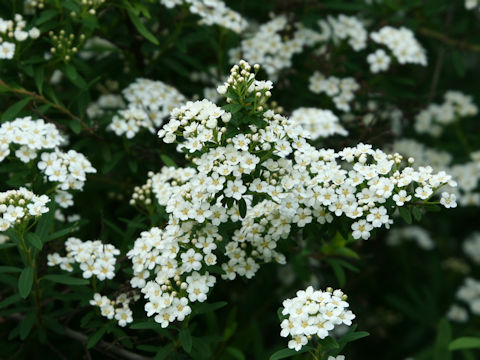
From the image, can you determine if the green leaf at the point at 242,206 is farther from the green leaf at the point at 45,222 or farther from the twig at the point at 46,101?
the twig at the point at 46,101

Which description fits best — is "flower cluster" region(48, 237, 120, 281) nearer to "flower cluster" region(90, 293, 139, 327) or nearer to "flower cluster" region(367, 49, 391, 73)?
"flower cluster" region(90, 293, 139, 327)

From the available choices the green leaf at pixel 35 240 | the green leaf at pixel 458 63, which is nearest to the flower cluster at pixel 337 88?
the green leaf at pixel 458 63

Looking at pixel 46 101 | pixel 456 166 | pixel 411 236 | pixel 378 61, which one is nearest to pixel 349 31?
pixel 378 61

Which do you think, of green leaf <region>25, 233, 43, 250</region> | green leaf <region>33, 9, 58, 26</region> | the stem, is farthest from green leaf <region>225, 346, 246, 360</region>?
green leaf <region>33, 9, 58, 26</region>

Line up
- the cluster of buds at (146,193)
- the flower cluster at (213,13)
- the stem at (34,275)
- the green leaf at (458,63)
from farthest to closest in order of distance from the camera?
1. the green leaf at (458,63)
2. the flower cluster at (213,13)
3. the cluster of buds at (146,193)
4. the stem at (34,275)

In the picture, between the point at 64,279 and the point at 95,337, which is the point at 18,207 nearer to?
the point at 64,279

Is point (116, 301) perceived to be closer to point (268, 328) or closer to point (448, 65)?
point (268, 328)
